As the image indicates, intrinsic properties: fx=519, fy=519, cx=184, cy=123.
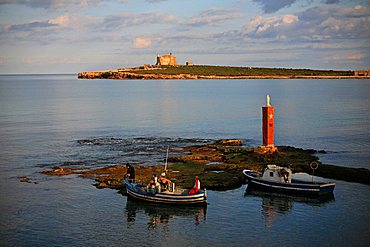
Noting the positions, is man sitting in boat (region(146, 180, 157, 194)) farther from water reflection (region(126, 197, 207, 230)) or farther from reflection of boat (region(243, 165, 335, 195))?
reflection of boat (region(243, 165, 335, 195))

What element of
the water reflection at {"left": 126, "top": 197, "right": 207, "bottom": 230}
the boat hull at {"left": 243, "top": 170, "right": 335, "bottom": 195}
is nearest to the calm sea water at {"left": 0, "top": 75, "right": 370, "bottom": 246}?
the water reflection at {"left": 126, "top": 197, "right": 207, "bottom": 230}

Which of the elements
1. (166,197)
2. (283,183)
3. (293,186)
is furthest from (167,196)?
(293,186)

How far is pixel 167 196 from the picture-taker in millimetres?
34781

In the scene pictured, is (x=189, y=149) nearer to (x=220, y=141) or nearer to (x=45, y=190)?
(x=220, y=141)

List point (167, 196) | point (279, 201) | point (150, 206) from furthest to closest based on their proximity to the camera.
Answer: point (279, 201), point (150, 206), point (167, 196)

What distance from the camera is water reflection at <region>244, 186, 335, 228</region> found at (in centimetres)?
3394

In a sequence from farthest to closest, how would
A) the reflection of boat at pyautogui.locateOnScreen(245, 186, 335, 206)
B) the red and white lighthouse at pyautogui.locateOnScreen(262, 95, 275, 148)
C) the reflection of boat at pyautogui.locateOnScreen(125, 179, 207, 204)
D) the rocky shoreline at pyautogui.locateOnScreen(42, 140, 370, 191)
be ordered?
the red and white lighthouse at pyautogui.locateOnScreen(262, 95, 275, 148), the rocky shoreline at pyautogui.locateOnScreen(42, 140, 370, 191), the reflection of boat at pyautogui.locateOnScreen(245, 186, 335, 206), the reflection of boat at pyautogui.locateOnScreen(125, 179, 207, 204)

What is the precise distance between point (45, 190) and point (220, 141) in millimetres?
25945

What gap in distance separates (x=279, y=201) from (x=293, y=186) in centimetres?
187

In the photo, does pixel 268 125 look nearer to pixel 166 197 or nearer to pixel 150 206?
pixel 166 197

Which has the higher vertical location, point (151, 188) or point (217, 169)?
point (151, 188)

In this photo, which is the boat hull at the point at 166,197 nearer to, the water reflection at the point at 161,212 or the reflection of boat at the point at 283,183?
the water reflection at the point at 161,212

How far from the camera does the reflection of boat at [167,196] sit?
112 feet

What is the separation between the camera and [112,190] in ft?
126
